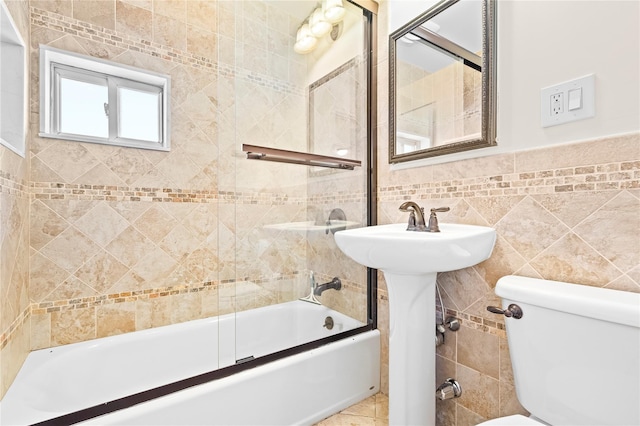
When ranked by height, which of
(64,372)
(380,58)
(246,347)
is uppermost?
(380,58)

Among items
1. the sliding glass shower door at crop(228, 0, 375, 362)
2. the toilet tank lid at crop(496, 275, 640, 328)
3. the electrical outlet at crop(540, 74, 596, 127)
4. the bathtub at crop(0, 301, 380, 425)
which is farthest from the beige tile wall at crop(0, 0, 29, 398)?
the electrical outlet at crop(540, 74, 596, 127)

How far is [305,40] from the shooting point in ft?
4.74

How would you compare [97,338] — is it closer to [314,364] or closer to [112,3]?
[314,364]

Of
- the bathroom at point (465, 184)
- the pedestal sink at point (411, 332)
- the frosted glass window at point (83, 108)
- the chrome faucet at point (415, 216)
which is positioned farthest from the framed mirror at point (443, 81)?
the frosted glass window at point (83, 108)

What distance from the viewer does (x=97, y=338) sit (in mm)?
1561

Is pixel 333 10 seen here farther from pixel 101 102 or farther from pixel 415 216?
pixel 101 102

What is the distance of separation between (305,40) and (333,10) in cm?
31

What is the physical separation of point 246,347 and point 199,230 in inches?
34.0

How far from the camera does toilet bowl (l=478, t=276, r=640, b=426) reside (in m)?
0.73

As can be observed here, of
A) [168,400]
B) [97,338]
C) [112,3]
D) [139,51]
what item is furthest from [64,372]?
[112,3]

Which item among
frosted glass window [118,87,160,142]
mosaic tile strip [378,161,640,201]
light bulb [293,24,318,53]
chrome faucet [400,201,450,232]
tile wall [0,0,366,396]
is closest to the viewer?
mosaic tile strip [378,161,640,201]

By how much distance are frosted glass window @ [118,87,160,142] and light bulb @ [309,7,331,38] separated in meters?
0.99

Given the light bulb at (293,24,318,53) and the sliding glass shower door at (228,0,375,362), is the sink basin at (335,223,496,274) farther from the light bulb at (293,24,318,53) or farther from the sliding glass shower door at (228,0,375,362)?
the light bulb at (293,24,318,53)

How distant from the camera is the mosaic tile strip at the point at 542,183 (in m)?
0.86
